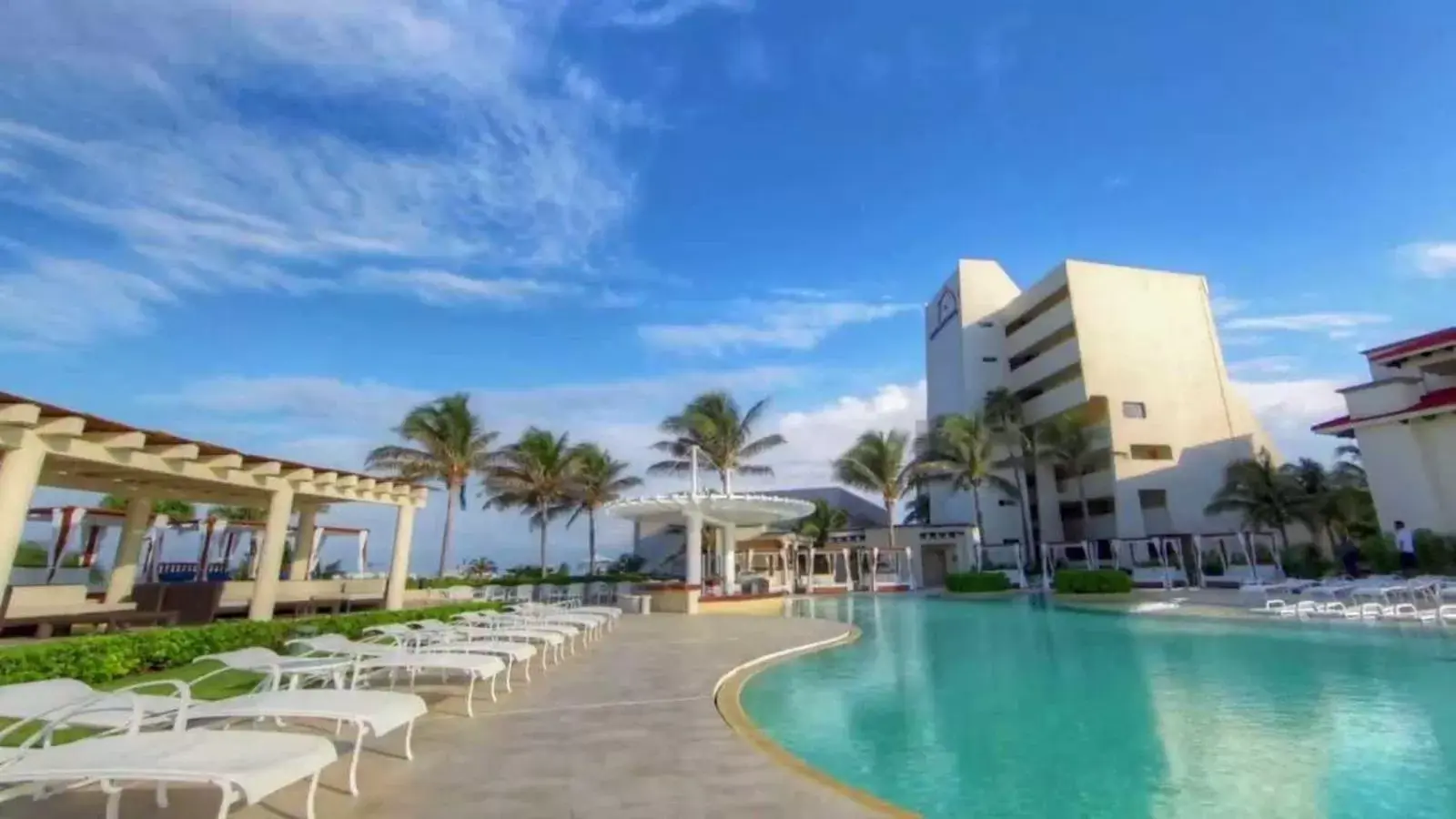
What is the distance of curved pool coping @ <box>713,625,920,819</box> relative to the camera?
3725 mm

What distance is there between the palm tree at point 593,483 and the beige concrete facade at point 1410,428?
97.8 feet

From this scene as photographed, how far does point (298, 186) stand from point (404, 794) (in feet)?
39.2

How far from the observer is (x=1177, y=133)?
13328 mm

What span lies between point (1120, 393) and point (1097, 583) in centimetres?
1547

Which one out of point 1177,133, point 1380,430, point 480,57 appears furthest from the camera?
point 1380,430

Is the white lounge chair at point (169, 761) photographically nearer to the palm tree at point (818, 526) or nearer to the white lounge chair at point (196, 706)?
the white lounge chair at point (196, 706)

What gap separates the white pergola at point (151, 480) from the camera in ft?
24.9

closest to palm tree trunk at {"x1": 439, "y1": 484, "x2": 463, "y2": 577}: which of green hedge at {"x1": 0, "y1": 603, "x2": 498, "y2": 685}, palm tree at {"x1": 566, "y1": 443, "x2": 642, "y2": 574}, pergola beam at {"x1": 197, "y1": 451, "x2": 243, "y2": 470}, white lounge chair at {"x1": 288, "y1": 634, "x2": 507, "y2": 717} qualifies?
palm tree at {"x1": 566, "y1": 443, "x2": 642, "y2": 574}

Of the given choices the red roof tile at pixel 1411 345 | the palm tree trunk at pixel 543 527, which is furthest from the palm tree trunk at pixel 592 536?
the red roof tile at pixel 1411 345

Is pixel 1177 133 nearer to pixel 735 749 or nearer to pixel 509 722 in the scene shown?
pixel 735 749

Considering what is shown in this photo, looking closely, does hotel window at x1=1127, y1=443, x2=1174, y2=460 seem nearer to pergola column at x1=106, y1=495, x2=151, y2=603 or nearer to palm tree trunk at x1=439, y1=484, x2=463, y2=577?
palm tree trunk at x1=439, y1=484, x2=463, y2=577

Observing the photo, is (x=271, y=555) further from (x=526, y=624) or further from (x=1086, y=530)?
(x=1086, y=530)

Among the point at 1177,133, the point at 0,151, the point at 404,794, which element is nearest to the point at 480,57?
the point at 0,151

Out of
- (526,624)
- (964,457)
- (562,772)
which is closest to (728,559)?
(526,624)
